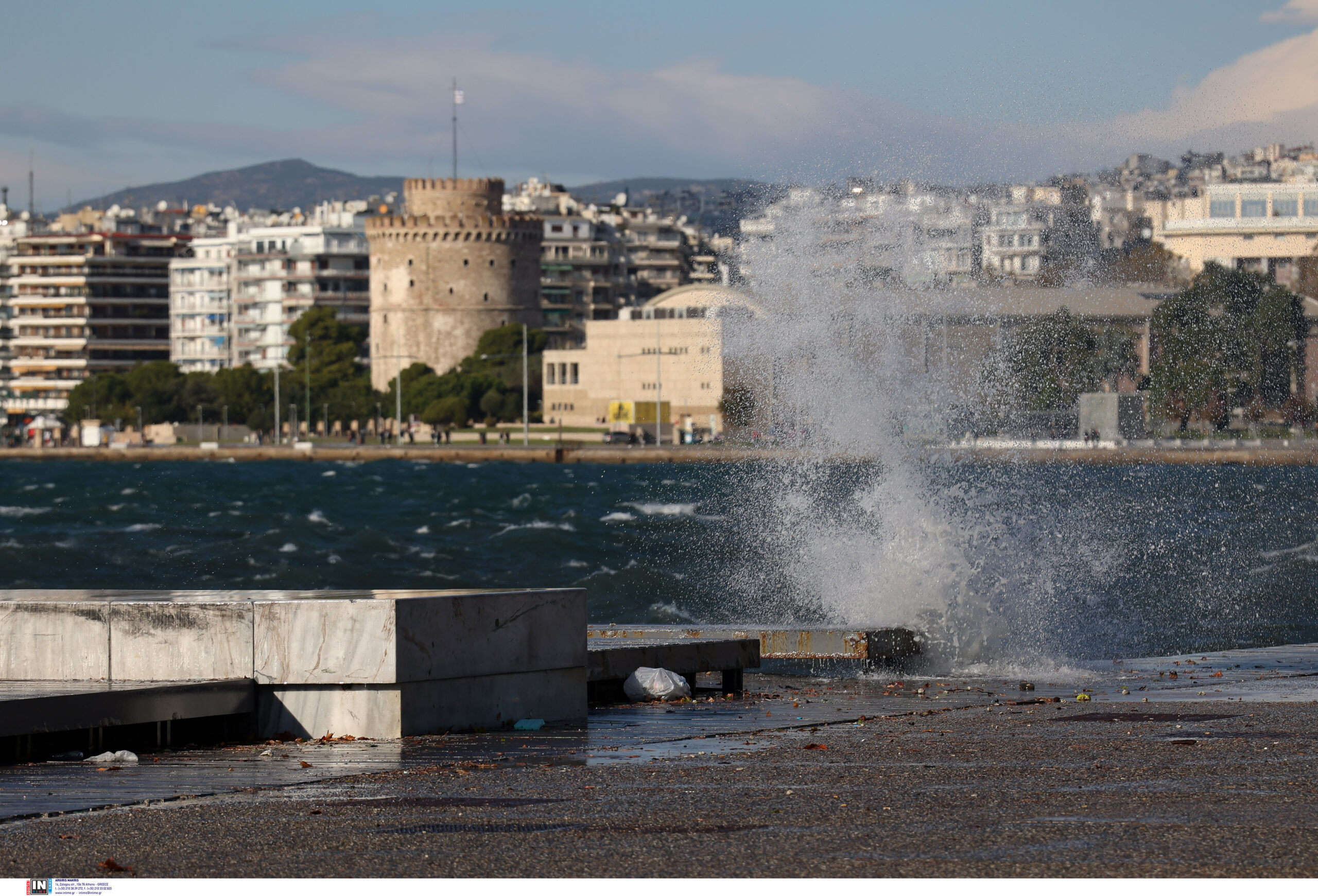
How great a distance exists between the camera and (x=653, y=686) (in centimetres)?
1054

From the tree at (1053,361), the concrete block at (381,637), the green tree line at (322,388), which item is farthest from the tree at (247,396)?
the concrete block at (381,637)

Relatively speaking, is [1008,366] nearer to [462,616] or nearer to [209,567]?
[209,567]

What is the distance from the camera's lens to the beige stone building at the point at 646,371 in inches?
4304

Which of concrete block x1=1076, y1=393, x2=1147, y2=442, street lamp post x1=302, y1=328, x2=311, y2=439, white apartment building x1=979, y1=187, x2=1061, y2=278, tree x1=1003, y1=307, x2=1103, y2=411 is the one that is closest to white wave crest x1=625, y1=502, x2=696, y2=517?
tree x1=1003, y1=307, x2=1103, y2=411

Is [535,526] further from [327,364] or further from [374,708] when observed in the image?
[327,364]

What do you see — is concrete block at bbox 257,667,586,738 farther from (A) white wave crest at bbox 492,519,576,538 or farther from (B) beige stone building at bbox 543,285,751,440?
(B) beige stone building at bbox 543,285,751,440

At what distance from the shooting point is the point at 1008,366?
5216 cm

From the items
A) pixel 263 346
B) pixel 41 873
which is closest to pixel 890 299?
pixel 41 873

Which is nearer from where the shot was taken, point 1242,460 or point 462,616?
point 462,616

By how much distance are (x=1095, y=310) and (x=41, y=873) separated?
4907cm

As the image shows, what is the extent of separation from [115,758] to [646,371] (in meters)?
104

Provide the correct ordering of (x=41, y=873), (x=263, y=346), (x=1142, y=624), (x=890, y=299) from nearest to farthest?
(x=41, y=873), (x=890, y=299), (x=1142, y=624), (x=263, y=346)

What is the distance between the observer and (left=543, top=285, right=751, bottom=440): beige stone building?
10931 cm

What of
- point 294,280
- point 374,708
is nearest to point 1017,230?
point 374,708
